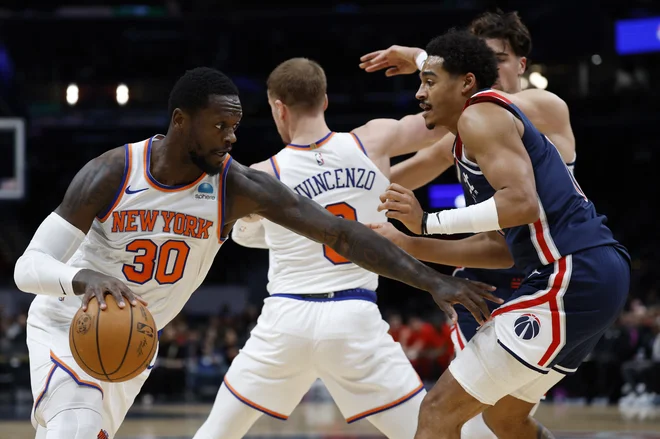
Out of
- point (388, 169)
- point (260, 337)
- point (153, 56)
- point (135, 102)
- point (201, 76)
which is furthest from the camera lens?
point (153, 56)

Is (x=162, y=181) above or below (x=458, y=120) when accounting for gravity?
below

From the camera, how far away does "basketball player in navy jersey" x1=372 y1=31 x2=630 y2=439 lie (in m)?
3.79

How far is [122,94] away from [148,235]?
17.3m

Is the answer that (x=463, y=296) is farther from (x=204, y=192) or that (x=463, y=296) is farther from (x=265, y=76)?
(x=265, y=76)

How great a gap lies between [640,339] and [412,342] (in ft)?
13.5

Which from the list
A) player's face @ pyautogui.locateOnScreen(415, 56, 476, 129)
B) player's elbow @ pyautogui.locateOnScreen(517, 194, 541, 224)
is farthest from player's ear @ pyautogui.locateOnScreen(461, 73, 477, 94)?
player's elbow @ pyautogui.locateOnScreen(517, 194, 541, 224)

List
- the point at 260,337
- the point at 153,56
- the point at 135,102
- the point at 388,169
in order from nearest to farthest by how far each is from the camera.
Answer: the point at 260,337
the point at 388,169
the point at 135,102
the point at 153,56

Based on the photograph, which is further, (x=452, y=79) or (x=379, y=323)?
(x=379, y=323)

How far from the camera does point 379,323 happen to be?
468cm

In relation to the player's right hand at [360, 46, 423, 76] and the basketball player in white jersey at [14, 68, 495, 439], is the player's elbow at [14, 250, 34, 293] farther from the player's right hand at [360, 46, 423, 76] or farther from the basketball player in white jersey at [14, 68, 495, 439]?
the player's right hand at [360, 46, 423, 76]

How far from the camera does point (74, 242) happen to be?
151 inches

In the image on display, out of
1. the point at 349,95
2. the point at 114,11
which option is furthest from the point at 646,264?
the point at 114,11

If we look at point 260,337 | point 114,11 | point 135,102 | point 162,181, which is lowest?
point 260,337

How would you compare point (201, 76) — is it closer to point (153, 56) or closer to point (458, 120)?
point (458, 120)
